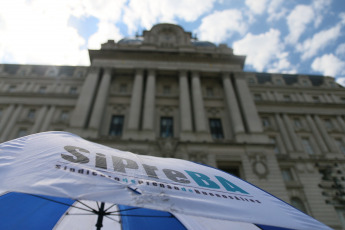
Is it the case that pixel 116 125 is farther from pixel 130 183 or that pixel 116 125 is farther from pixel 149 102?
pixel 130 183

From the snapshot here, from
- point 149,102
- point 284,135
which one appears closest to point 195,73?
point 149,102

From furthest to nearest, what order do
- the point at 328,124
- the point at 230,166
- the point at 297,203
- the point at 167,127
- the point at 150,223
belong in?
1. the point at 328,124
2. the point at 167,127
3. the point at 297,203
4. the point at 230,166
5. the point at 150,223

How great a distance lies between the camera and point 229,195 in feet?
12.1

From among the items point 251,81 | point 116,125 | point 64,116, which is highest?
point 251,81

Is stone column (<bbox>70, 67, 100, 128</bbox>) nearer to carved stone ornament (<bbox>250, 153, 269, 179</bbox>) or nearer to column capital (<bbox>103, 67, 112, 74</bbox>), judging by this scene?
column capital (<bbox>103, 67, 112, 74</bbox>)

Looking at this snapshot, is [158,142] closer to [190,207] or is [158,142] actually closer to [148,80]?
[148,80]

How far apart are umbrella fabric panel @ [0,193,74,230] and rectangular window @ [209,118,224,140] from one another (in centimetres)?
1885

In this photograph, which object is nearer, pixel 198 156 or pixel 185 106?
pixel 198 156

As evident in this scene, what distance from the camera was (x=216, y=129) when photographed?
2406 cm

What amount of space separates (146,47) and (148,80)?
6805 mm

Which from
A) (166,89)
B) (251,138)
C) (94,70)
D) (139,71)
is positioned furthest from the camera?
(166,89)

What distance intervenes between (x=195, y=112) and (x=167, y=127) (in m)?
3.58

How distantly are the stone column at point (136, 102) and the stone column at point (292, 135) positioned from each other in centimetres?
2097

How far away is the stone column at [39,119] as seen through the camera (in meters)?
26.4
